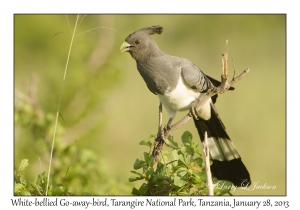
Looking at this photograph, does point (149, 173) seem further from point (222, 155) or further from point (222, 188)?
point (222, 155)

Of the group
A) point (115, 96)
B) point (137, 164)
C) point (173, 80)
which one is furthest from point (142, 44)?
point (115, 96)

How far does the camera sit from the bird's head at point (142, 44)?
4.68 metres

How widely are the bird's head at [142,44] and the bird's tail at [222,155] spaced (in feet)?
3.29

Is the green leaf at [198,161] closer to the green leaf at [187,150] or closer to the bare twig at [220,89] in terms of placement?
the green leaf at [187,150]

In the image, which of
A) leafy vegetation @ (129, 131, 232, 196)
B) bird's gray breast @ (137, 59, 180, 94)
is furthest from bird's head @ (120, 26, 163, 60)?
leafy vegetation @ (129, 131, 232, 196)

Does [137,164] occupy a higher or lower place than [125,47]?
lower

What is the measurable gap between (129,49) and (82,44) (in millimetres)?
2954

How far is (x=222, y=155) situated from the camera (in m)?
4.98

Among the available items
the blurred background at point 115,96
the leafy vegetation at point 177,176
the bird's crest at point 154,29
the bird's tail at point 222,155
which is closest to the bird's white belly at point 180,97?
the bird's tail at point 222,155

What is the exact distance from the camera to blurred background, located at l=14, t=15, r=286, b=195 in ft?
17.8

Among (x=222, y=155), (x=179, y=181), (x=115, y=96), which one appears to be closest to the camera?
(x=179, y=181)

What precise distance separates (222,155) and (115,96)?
5260 millimetres

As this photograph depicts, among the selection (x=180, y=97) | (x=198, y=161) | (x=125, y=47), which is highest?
(x=125, y=47)
